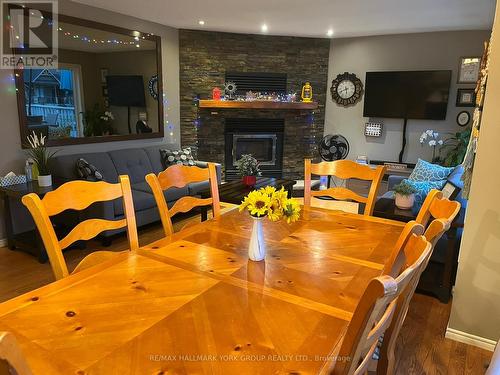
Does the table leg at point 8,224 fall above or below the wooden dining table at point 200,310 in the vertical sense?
below

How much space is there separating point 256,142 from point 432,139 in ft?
9.06

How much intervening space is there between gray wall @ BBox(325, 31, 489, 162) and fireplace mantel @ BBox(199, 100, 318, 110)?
61cm

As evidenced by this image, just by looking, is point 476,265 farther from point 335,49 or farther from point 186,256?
point 335,49

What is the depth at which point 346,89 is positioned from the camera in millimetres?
6383

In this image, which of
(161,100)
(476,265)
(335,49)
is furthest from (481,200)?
(335,49)

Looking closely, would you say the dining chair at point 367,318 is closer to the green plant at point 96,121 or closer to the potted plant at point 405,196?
the potted plant at point 405,196

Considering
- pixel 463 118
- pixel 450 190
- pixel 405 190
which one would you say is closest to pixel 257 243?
pixel 405 190

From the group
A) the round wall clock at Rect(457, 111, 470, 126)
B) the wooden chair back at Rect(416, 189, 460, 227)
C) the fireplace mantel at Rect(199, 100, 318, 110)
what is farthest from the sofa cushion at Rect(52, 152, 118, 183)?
the round wall clock at Rect(457, 111, 470, 126)

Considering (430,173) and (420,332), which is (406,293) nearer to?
(420,332)

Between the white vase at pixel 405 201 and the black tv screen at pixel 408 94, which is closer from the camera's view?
the white vase at pixel 405 201

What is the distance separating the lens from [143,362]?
0.87 meters

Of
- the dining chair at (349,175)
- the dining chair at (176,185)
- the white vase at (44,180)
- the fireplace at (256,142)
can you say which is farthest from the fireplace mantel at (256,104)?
the dining chair at (176,185)

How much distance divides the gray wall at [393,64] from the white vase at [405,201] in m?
3.23

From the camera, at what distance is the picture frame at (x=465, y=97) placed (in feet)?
18.1
